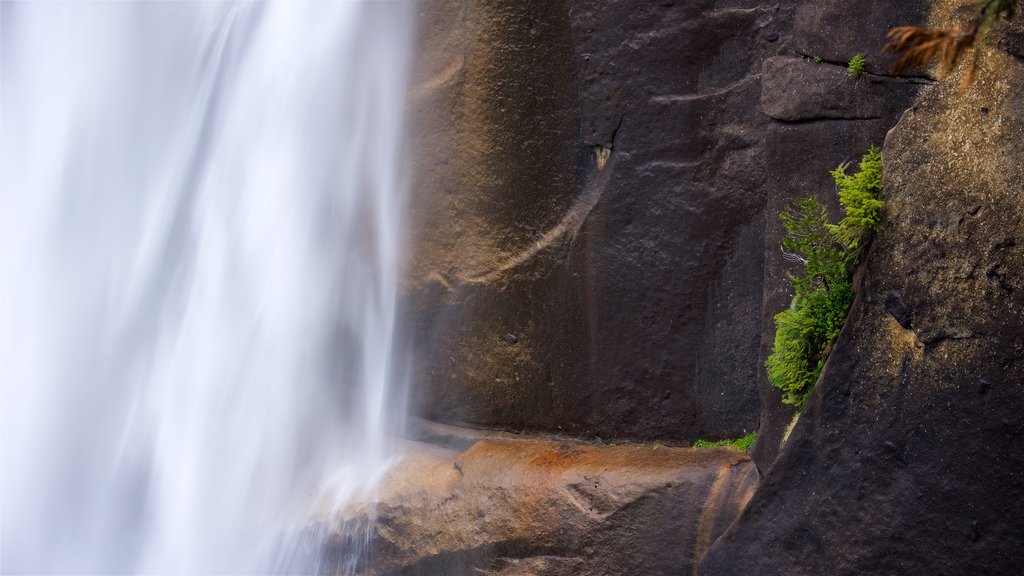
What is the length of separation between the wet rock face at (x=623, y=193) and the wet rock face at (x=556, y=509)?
0.95 feet

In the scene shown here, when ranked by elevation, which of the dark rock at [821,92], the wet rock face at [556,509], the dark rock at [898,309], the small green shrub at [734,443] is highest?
the dark rock at [821,92]

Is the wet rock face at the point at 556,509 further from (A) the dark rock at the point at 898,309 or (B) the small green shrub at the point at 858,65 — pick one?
(B) the small green shrub at the point at 858,65

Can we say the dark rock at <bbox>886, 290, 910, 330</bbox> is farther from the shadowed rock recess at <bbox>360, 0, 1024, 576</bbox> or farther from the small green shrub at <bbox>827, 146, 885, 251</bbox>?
the small green shrub at <bbox>827, 146, 885, 251</bbox>

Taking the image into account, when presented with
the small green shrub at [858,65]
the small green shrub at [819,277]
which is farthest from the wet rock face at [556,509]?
the small green shrub at [858,65]

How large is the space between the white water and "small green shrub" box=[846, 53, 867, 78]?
2.93 metres

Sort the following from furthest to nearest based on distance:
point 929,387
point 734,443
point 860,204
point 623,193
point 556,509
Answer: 1. point 623,193
2. point 734,443
3. point 556,509
4. point 860,204
5. point 929,387

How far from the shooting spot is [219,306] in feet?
21.4

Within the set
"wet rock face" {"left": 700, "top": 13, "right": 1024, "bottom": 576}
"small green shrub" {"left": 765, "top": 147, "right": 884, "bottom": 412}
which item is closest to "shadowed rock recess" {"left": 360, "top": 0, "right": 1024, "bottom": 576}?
"wet rock face" {"left": 700, "top": 13, "right": 1024, "bottom": 576}

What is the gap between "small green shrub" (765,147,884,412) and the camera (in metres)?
4.15

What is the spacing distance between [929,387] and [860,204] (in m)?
0.83

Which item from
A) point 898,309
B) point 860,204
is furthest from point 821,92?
point 898,309

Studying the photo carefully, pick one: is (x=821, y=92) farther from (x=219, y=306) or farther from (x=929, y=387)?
(x=219, y=306)

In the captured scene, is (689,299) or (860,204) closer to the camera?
(860,204)

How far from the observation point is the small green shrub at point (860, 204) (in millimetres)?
4086
